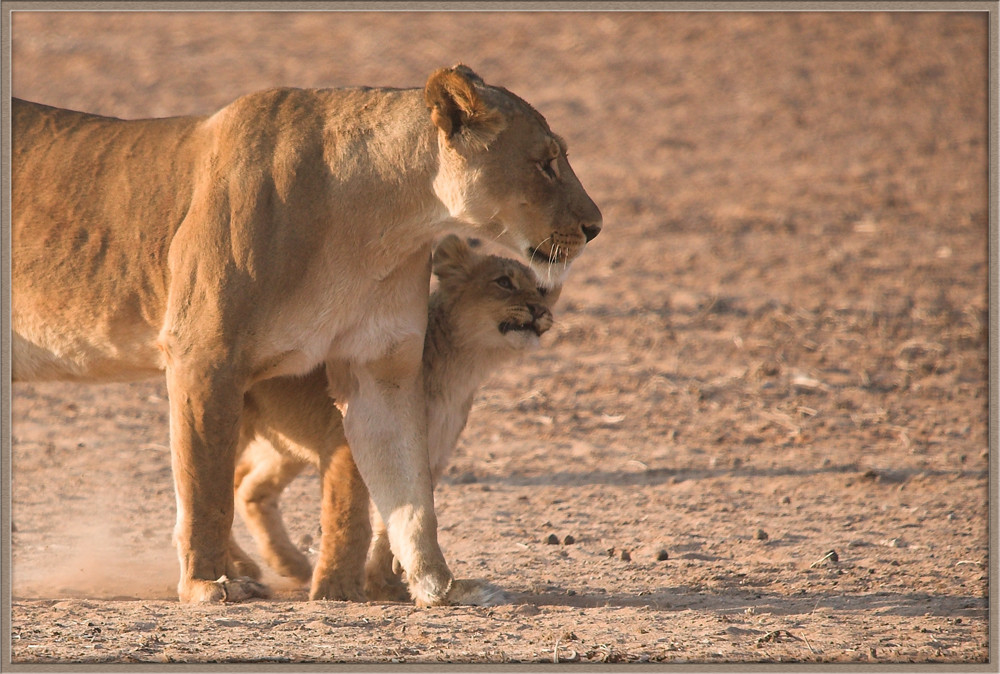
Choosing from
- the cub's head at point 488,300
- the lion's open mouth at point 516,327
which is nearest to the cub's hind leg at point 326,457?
the cub's head at point 488,300

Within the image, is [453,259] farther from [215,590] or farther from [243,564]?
[215,590]

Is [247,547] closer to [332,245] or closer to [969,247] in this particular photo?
[332,245]

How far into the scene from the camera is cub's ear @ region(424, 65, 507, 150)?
4824mm

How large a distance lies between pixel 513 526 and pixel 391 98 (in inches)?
96.8

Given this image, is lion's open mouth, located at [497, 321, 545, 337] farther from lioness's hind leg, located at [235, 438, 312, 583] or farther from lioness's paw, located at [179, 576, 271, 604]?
lioness's paw, located at [179, 576, 271, 604]

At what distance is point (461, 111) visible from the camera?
4.90 m

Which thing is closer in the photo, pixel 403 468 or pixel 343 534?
pixel 403 468

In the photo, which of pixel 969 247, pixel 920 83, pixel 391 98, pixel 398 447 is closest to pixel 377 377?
pixel 398 447

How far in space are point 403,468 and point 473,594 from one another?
0.57m

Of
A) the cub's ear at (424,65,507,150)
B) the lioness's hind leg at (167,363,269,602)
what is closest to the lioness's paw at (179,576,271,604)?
the lioness's hind leg at (167,363,269,602)

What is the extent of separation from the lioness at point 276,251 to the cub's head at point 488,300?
0.58 m

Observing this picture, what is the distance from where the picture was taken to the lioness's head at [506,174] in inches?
192

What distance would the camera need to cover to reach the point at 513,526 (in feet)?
22.1

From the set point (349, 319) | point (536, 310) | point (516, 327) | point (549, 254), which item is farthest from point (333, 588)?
point (549, 254)
